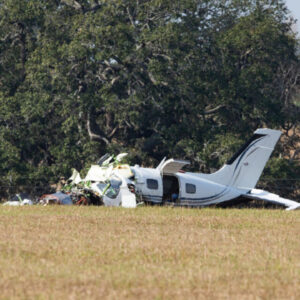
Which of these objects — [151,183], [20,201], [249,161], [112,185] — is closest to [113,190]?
[112,185]

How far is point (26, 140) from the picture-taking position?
148 feet

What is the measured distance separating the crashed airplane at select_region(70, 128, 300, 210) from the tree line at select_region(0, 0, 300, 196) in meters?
10.0

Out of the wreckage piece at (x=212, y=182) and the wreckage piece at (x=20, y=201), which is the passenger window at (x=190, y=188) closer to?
the wreckage piece at (x=212, y=182)

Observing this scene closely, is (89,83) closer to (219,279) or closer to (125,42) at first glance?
(125,42)

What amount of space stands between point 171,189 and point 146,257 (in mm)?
16588

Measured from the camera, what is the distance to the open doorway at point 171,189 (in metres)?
31.0

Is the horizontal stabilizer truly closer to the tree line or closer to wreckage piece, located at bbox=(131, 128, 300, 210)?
wreckage piece, located at bbox=(131, 128, 300, 210)

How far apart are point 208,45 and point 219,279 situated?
35.3 meters

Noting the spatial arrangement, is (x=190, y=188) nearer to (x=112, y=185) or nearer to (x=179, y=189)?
(x=179, y=189)

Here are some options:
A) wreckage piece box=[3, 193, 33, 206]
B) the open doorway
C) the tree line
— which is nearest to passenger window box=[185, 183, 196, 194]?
the open doorway

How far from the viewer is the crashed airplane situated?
98.1 ft

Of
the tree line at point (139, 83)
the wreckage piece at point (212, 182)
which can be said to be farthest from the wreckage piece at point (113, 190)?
the tree line at point (139, 83)

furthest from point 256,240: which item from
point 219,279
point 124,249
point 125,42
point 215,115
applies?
point 215,115

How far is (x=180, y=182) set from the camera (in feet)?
102
